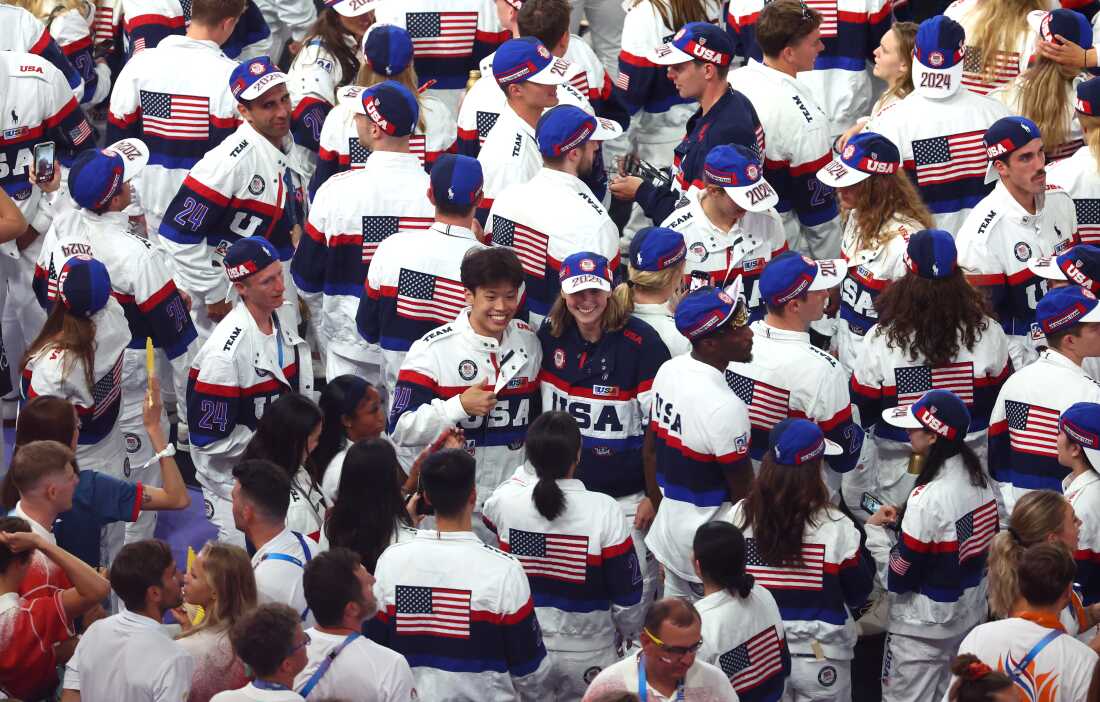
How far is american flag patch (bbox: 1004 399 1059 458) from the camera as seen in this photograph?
26.3 feet

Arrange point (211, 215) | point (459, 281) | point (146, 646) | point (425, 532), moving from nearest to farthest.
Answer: point (146, 646), point (425, 532), point (459, 281), point (211, 215)

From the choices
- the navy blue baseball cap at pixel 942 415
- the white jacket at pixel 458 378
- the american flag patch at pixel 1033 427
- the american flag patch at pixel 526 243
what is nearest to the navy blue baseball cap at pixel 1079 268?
the american flag patch at pixel 1033 427

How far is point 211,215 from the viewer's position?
9680 millimetres

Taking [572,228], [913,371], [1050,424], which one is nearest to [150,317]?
[572,228]

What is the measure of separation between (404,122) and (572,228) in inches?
41.7

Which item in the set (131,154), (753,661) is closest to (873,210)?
(753,661)

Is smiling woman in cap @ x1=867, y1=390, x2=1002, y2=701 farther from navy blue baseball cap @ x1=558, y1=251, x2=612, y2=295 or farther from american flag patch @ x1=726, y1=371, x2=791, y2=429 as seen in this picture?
navy blue baseball cap @ x1=558, y1=251, x2=612, y2=295

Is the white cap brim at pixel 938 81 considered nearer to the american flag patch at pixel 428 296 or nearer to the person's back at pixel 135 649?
the american flag patch at pixel 428 296

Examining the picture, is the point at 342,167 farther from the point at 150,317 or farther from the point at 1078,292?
the point at 1078,292

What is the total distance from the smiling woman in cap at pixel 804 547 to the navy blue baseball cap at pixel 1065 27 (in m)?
3.64

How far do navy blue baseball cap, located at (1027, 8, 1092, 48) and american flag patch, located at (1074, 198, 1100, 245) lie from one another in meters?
0.93

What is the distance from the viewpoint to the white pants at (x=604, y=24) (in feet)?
40.6

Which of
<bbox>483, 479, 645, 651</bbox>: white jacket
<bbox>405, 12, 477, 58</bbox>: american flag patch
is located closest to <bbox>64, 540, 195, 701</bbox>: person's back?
<bbox>483, 479, 645, 651</bbox>: white jacket

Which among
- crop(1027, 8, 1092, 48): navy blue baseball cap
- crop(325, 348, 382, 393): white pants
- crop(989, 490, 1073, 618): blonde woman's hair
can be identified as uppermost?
crop(1027, 8, 1092, 48): navy blue baseball cap
